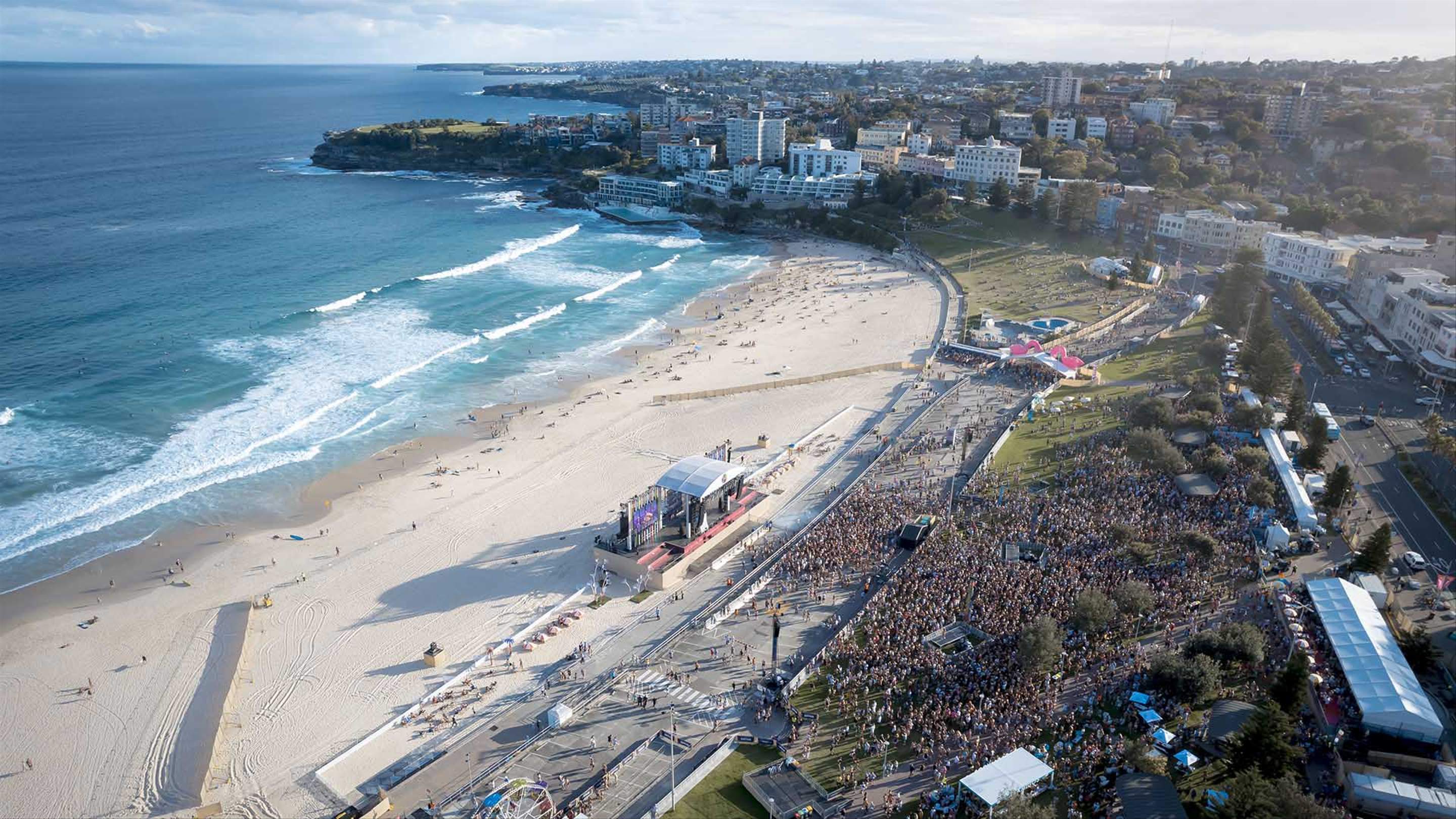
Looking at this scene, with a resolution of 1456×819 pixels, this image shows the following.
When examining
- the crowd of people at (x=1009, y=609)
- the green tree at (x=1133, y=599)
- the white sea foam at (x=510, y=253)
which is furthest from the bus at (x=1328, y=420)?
the white sea foam at (x=510, y=253)

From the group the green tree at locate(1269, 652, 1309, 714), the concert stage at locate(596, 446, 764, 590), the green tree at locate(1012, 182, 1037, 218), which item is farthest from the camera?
the green tree at locate(1012, 182, 1037, 218)

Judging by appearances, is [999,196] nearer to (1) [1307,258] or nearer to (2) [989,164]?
(2) [989,164]

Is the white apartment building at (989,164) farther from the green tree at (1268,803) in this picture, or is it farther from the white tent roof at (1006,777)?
the green tree at (1268,803)

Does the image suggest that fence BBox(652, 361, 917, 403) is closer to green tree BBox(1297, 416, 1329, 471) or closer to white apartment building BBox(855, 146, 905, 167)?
green tree BBox(1297, 416, 1329, 471)

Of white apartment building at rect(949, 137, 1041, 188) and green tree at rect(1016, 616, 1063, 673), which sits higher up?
white apartment building at rect(949, 137, 1041, 188)

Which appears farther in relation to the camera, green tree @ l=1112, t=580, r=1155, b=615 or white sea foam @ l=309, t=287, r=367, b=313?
white sea foam @ l=309, t=287, r=367, b=313

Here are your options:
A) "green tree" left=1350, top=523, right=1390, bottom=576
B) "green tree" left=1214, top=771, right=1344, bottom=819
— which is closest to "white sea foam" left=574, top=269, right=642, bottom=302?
"green tree" left=1350, top=523, right=1390, bottom=576

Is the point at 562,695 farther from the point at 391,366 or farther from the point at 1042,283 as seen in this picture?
the point at 1042,283
